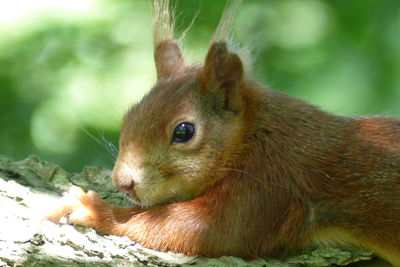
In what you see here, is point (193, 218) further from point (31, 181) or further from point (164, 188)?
point (31, 181)

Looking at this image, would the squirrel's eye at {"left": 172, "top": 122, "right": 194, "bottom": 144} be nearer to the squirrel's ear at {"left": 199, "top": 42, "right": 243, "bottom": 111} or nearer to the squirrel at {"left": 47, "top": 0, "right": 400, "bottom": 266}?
the squirrel at {"left": 47, "top": 0, "right": 400, "bottom": 266}

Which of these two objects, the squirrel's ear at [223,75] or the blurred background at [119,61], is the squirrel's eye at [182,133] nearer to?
the squirrel's ear at [223,75]

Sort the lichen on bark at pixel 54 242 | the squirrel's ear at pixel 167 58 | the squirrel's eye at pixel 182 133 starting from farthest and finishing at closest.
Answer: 1. the squirrel's ear at pixel 167 58
2. the squirrel's eye at pixel 182 133
3. the lichen on bark at pixel 54 242

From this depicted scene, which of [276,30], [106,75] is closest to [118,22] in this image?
[106,75]

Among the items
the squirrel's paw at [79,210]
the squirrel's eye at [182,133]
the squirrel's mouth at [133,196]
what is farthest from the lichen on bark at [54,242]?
the squirrel's eye at [182,133]

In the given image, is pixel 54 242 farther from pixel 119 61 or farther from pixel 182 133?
pixel 119 61

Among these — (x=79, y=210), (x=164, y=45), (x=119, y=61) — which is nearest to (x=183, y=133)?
(x=79, y=210)
